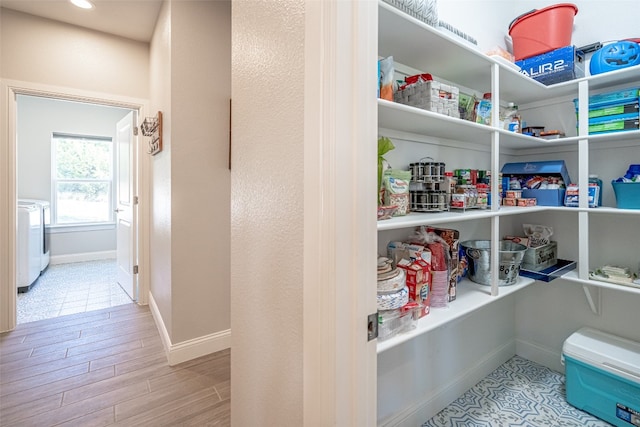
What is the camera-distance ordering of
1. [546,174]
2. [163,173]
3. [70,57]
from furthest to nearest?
[70,57] < [163,173] < [546,174]

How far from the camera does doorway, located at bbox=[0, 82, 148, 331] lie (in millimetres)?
2471

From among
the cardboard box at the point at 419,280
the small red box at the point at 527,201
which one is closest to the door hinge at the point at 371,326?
the cardboard box at the point at 419,280

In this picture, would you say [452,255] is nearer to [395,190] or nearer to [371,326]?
[395,190]

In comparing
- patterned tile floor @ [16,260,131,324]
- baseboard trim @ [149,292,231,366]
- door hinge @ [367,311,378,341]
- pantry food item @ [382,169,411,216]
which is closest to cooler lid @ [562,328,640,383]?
pantry food item @ [382,169,411,216]

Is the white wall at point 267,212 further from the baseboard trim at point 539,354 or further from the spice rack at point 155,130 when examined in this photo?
the baseboard trim at point 539,354

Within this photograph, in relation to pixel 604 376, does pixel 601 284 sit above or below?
above

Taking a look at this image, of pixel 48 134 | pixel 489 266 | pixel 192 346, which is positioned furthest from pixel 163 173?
pixel 48 134

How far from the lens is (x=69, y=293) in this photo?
3371mm

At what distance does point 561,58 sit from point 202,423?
8.92ft

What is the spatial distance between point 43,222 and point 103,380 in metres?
3.27

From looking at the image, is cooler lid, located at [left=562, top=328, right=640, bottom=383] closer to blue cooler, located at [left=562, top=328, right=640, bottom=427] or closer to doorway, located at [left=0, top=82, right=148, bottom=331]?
blue cooler, located at [left=562, top=328, right=640, bottom=427]

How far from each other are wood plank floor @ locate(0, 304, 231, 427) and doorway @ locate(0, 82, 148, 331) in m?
0.50

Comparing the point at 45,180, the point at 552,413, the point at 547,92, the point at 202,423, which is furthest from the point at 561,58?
the point at 45,180

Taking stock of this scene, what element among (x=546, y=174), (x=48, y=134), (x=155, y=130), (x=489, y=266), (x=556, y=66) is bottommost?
(x=489, y=266)
